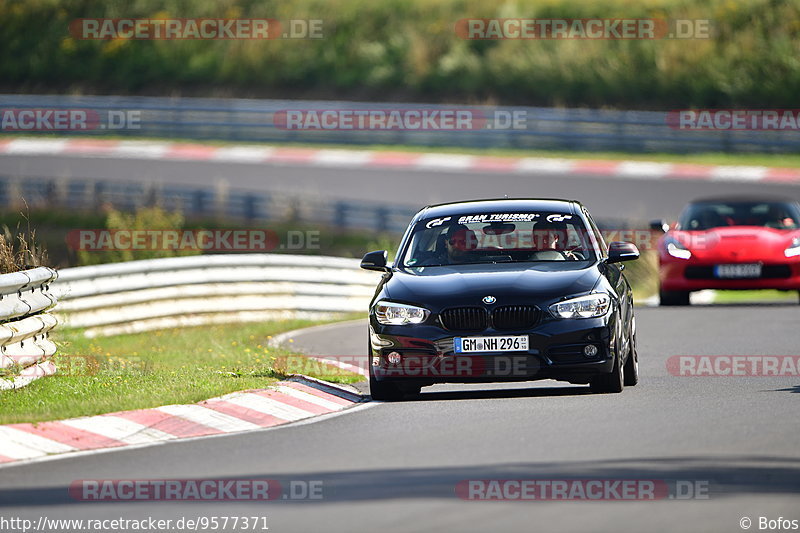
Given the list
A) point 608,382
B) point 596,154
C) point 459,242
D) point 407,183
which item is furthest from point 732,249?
point 596,154

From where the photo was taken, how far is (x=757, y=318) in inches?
810

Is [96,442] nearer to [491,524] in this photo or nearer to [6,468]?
[6,468]

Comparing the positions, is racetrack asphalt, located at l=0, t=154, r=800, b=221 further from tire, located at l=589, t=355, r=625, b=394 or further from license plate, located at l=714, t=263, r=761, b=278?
tire, located at l=589, t=355, r=625, b=394

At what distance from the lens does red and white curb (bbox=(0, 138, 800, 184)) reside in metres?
36.0

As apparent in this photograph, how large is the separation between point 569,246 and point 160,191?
21094 mm

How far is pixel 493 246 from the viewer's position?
13477mm

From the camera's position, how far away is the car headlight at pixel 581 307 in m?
12.2

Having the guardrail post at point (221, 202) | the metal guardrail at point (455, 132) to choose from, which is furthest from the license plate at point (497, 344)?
the metal guardrail at point (455, 132)

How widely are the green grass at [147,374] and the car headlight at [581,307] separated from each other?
8.66ft

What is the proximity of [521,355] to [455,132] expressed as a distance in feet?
94.8

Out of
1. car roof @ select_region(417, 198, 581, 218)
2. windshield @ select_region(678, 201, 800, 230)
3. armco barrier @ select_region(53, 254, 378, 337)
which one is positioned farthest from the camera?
windshield @ select_region(678, 201, 800, 230)

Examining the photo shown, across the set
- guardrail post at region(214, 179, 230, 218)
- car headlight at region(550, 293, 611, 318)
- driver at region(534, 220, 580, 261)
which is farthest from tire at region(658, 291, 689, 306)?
guardrail post at region(214, 179, 230, 218)

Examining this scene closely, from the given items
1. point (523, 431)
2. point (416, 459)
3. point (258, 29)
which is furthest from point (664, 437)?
point (258, 29)

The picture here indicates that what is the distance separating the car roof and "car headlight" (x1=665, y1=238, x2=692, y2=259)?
8083 millimetres
